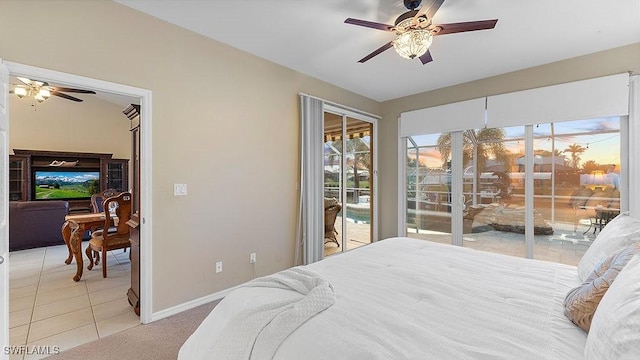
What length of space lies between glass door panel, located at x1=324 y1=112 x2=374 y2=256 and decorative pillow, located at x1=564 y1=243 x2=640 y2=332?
326 centimetres

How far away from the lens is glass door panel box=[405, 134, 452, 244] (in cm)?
450

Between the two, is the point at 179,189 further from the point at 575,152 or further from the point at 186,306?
the point at 575,152

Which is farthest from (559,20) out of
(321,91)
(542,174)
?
(321,91)

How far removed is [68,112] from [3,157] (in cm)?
634

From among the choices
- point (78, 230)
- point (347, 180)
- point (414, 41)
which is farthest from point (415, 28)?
point (78, 230)

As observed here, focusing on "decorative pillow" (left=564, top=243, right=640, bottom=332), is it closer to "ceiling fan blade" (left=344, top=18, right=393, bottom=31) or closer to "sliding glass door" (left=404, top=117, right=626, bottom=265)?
"ceiling fan blade" (left=344, top=18, right=393, bottom=31)

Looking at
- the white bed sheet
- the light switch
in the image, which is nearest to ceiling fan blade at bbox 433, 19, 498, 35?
the white bed sheet

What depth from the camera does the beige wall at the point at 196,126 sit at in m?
2.12

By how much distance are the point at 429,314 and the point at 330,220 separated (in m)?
3.24

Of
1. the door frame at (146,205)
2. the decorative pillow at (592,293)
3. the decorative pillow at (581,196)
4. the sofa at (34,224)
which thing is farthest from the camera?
the sofa at (34,224)

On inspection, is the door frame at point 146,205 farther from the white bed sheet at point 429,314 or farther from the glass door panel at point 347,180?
the glass door panel at point 347,180

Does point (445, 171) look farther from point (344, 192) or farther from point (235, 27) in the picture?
point (235, 27)

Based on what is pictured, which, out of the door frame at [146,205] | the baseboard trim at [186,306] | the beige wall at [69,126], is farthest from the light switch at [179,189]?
the beige wall at [69,126]

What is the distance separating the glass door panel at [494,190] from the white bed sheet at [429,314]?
2.18 m
